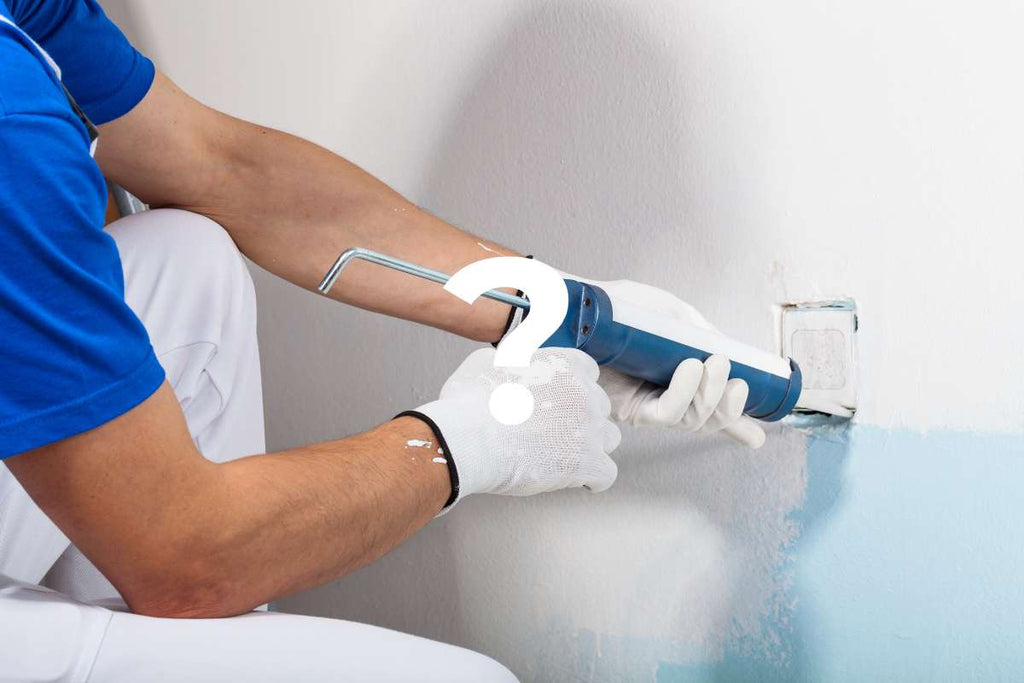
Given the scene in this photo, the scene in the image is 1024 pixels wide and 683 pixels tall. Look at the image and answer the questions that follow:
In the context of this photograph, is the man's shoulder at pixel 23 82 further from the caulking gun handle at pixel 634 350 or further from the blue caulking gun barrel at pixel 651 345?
the caulking gun handle at pixel 634 350

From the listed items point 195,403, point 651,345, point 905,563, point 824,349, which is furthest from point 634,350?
point 195,403

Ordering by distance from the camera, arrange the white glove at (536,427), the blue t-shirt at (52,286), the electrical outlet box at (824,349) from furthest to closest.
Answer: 1. the electrical outlet box at (824,349)
2. the white glove at (536,427)
3. the blue t-shirt at (52,286)

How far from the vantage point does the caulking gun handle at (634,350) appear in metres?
0.71

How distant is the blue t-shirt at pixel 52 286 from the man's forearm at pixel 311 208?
331mm

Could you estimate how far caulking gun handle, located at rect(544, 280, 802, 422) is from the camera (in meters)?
0.71

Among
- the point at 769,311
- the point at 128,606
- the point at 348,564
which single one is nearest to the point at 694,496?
the point at 769,311

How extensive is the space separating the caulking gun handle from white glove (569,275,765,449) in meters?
0.01

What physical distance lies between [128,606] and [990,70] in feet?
2.48

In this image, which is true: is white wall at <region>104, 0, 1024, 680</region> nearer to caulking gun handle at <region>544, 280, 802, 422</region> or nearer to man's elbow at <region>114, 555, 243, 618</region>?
caulking gun handle at <region>544, 280, 802, 422</region>

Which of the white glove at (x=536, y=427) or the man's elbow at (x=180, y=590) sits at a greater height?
the white glove at (x=536, y=427)

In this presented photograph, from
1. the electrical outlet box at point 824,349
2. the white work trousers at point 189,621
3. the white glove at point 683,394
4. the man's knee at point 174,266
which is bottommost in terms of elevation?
the white work trousers at point 189,621

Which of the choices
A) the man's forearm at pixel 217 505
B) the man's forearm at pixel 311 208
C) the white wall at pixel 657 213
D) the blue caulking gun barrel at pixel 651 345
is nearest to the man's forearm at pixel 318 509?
the man's forearm at pixel 217 505

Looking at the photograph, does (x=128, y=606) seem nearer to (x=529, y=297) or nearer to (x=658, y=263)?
(x=529, y=297)

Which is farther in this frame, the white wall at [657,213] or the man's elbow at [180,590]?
the white wall at [657,213]
